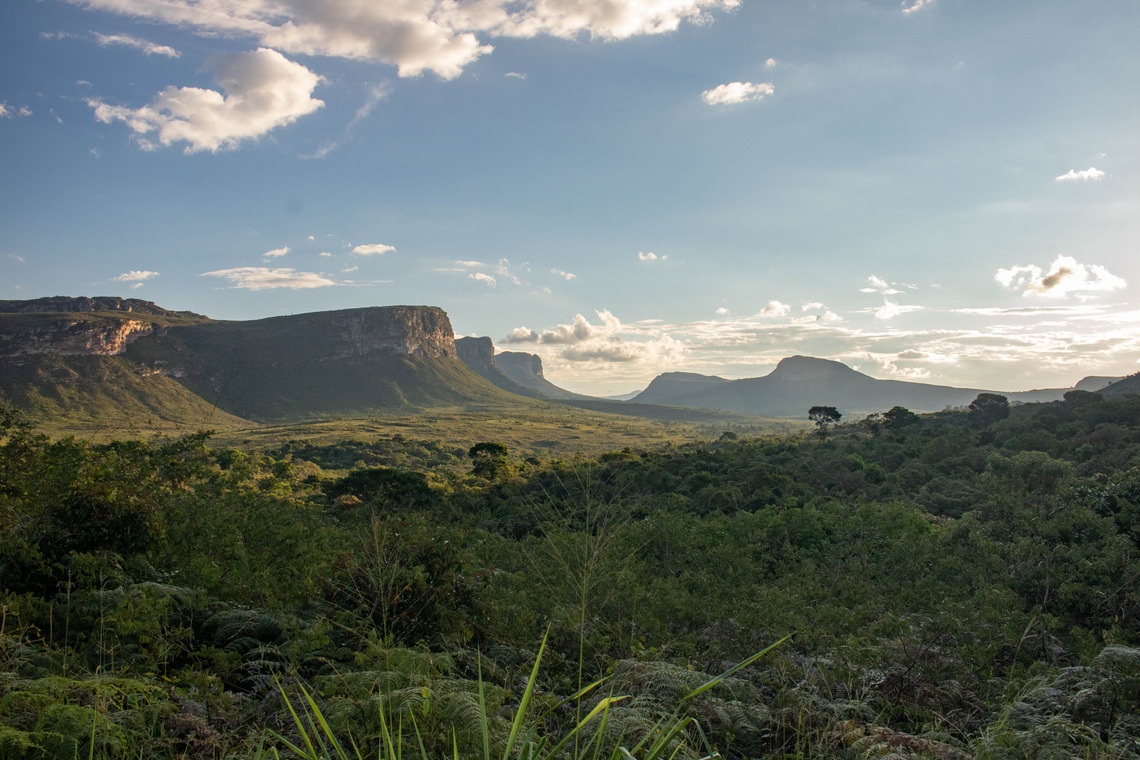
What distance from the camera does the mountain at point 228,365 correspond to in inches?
3674

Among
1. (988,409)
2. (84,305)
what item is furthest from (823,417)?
(84,305)

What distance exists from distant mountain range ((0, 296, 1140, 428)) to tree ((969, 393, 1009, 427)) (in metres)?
52.6

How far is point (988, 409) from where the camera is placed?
123 feet

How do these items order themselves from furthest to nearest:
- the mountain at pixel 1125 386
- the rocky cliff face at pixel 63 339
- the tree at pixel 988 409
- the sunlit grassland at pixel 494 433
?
the rocky cliff face at pixel 63 339
the sunlit grassland at pixel 494 433
the mountain at pixel 1125 386
the tree at pixel 988 409

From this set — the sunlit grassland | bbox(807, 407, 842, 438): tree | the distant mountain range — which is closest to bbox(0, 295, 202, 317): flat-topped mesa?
the distant mountain range

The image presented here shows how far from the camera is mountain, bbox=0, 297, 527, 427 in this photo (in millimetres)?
93312

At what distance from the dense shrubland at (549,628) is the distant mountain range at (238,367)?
80006 millimetres

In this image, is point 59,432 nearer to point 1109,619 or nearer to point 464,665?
point 464,665

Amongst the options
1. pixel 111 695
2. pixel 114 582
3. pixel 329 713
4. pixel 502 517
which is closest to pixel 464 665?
pixel 329 713

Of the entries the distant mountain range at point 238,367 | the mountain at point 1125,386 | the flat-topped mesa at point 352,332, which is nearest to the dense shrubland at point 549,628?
the mountain at point 1125,386

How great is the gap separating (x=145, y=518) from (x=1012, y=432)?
3374cm

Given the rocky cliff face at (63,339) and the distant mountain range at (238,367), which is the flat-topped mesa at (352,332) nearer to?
the distant mountain range at (238,367)

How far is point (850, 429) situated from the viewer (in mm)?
43625

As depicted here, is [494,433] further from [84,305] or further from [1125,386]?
[84,305]
